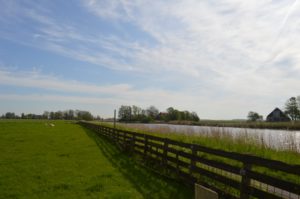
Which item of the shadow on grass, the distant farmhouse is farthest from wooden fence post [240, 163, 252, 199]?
the distant farmhouse

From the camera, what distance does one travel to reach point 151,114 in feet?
441

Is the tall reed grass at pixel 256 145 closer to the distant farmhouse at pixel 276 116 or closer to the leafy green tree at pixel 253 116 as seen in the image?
the distant farmhouse at pixel 276 116

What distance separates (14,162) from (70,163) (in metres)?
2.43

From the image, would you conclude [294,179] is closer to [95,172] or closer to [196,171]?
[196,171]

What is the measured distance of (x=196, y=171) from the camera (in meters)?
7.48

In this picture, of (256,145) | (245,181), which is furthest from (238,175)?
(256,145)

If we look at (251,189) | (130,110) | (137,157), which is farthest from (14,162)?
(130,110)

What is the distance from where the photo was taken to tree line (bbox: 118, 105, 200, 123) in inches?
4390

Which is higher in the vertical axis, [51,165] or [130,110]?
[130,110]

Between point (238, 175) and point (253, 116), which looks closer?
point (238, 175)

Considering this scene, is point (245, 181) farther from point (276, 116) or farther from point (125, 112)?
point (125, 112)

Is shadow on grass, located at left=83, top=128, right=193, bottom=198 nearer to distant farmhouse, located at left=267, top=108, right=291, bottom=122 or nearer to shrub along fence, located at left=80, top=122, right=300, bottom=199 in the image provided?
shrub along fence, located at left=80, top=122, right=300, bottom=199

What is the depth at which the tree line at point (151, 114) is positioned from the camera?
112 m

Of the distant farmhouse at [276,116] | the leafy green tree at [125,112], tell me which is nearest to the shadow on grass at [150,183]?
the distant farmhouse at [276,116]
